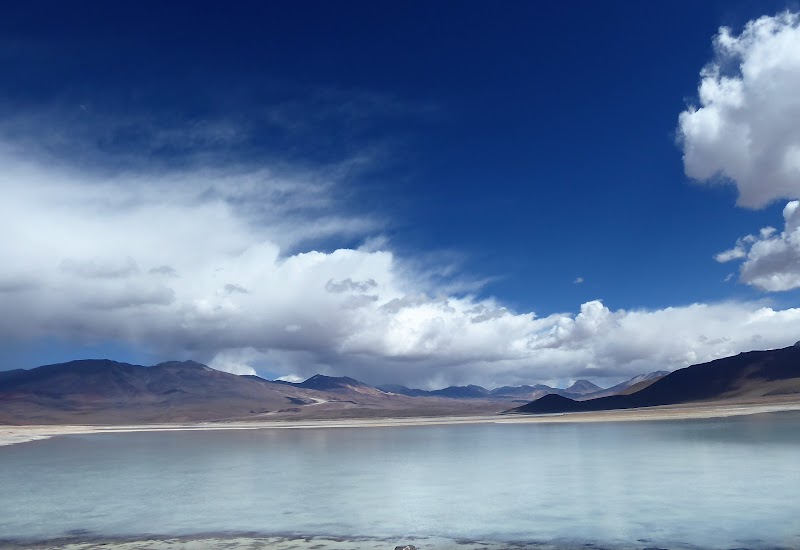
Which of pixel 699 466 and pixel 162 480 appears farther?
pixel 162 480

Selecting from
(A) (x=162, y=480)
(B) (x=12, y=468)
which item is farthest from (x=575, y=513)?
(B) (x=12, y=468)

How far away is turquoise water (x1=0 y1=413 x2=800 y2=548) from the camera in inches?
845

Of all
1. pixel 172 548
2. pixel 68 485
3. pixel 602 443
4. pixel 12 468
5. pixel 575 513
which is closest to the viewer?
pixel 172 548

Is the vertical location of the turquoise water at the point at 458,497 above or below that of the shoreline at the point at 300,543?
above

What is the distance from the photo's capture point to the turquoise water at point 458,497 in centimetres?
2147

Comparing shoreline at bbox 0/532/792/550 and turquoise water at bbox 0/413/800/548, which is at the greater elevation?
turquoise water at bbox 0/413/800/548

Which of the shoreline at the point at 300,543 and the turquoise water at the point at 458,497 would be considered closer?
the shoreline at the point at 300,543

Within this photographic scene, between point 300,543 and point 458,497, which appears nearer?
point 300,543

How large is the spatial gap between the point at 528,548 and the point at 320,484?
18262 mm

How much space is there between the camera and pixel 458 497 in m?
28.6

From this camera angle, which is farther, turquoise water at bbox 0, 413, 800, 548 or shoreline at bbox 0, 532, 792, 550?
turquoise water at bbox 0, 413, 800, 548

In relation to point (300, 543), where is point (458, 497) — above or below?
above

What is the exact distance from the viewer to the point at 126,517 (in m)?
26.5

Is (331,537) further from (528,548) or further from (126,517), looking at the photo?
(126,517)
